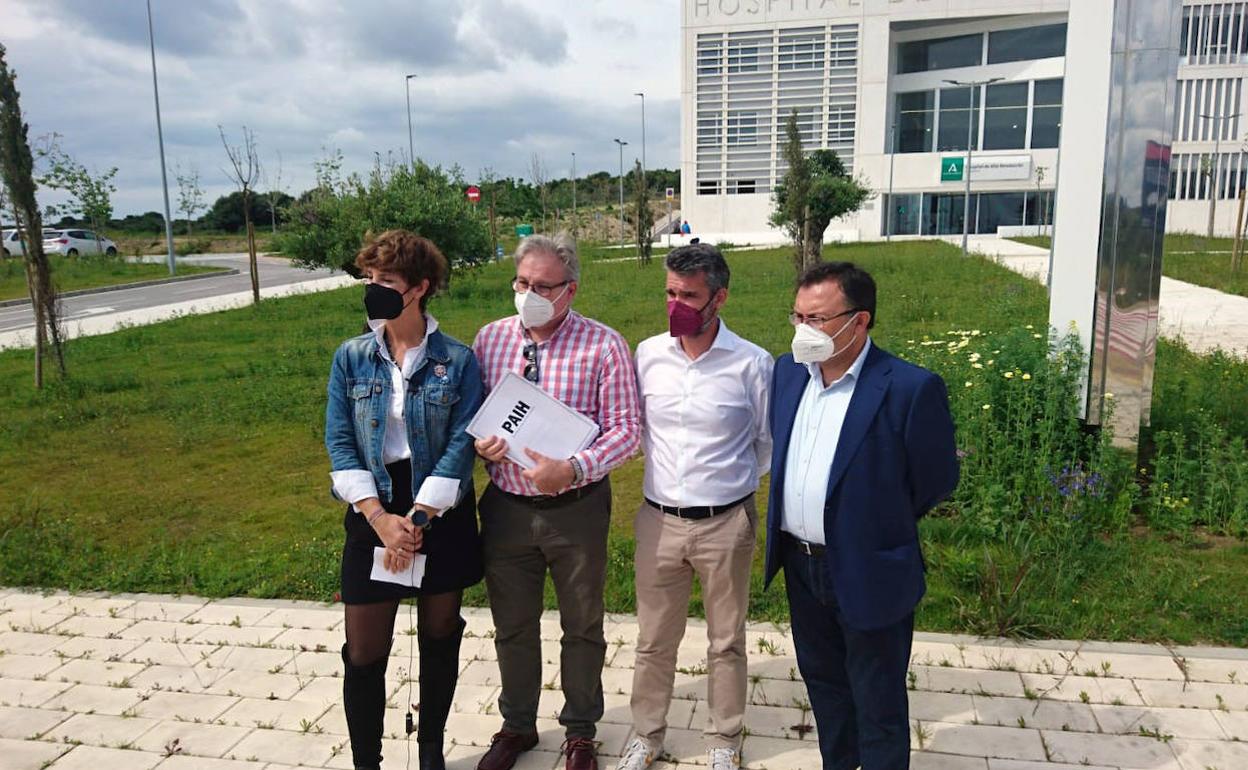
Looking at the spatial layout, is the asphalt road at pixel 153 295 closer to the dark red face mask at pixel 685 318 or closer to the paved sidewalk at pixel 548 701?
the paved sidewalk at pixel 548 701

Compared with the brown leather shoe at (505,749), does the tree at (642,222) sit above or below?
above

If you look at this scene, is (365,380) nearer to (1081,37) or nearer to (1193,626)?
(1193,626)

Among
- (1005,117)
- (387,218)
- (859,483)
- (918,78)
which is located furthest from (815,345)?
(918,78)

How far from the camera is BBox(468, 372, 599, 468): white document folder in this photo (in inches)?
121

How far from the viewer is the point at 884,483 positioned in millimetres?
2779

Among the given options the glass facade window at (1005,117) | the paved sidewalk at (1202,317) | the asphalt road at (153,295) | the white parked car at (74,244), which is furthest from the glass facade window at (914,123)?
the white parked car at (74,244)

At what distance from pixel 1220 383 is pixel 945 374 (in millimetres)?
3062

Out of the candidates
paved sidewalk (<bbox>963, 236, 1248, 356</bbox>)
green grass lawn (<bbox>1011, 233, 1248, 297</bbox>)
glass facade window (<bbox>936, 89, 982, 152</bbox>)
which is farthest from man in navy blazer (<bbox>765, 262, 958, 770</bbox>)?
glass facade window (<bbox>936, 89, 982, 152</bbox>)

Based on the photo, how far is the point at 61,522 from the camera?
21.0 ft

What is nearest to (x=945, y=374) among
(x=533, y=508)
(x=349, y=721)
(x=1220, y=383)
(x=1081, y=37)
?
(x=1081, y=37)

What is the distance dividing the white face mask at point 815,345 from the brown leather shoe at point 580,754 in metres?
1.65

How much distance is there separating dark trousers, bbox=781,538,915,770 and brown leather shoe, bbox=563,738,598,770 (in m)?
0.84

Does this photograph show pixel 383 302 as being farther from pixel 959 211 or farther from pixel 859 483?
pixel 959 211

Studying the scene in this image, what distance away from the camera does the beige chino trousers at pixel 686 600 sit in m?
3.24
